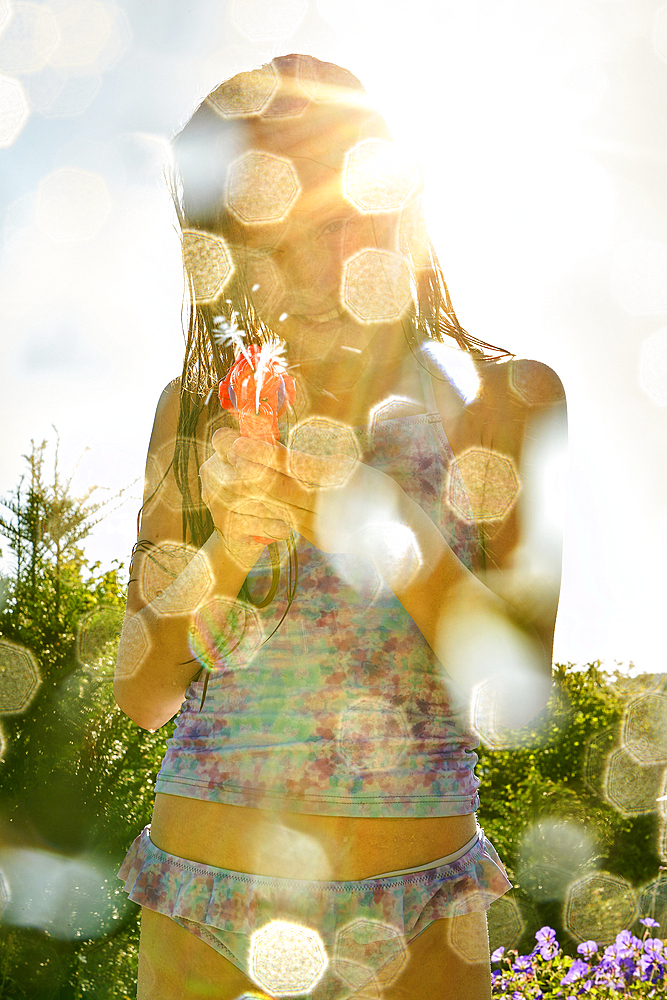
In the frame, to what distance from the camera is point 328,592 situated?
4.47 feet

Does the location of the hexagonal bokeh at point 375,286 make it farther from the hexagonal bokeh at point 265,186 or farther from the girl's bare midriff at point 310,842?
the girl's bare midriff at point 310,842

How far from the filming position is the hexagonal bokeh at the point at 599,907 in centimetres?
663

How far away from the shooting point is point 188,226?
174 centimetres

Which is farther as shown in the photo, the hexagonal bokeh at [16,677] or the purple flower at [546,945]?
the hexagonal bokeh at [16,677]

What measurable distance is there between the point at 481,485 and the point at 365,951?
0.88m

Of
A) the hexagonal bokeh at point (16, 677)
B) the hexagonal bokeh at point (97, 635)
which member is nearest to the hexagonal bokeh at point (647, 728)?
the hexagonal bokeh at point (97, 635)

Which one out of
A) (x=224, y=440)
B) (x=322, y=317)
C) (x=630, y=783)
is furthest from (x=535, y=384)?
(x=630, y=783)

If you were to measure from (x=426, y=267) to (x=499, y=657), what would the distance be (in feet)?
3.28

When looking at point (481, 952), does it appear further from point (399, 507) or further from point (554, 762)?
point (554, 762)

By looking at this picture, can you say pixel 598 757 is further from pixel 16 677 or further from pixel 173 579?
pixel 173 579

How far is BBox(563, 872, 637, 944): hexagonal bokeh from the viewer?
663cm

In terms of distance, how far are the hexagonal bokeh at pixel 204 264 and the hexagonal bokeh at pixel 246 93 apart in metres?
0.29

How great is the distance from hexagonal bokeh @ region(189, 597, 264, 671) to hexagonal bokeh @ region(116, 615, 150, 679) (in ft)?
0.39

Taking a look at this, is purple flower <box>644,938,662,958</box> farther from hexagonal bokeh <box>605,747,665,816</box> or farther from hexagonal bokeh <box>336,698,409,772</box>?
hexagonal bokeh <box>336,698,409,772</box>
